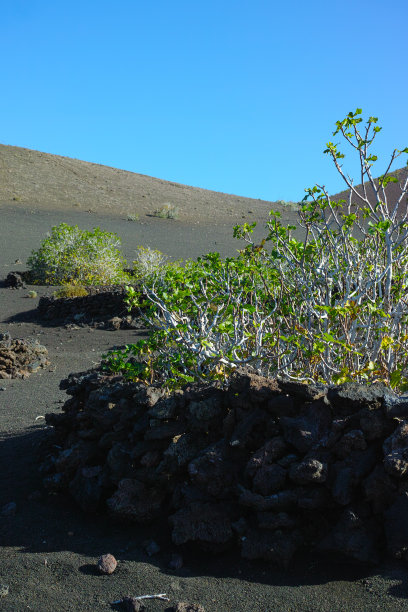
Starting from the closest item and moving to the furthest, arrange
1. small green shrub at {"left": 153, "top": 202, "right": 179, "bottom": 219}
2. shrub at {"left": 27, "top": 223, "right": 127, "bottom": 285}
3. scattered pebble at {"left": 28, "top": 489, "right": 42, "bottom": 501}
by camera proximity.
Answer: scattered pebble at {"left": 28, "top": 489, "right": 42, "bottom": 501} → shrub at {"left": 27, "top": 223, "right": 127, "bottom": 285} → small green shrub at {"left": 153, "top": 202, "right": 179, "bottom": 219}

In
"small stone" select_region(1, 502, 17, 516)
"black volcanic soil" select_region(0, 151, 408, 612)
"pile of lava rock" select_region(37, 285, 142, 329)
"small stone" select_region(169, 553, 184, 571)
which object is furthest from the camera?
"pile of lava rock" select_region(37, 285, 142, 329)

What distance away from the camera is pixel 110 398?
491 cm

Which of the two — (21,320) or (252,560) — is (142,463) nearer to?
(252,560)

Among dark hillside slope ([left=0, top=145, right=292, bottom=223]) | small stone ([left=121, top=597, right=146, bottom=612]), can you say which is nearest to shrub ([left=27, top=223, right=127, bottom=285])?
small stone ([left=121, top=597, right=146, bottom=612])

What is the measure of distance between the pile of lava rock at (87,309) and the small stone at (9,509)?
947cm

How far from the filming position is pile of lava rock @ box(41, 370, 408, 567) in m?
3.51

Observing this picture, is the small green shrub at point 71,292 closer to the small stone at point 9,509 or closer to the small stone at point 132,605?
A: the small stone at point 9,509

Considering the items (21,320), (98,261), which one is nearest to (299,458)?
(21,320)

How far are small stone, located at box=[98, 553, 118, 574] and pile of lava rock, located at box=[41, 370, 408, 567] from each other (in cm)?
40

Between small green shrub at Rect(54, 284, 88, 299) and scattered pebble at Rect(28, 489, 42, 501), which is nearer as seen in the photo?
scattered pebble at Rect(28, 489, 42, 501)

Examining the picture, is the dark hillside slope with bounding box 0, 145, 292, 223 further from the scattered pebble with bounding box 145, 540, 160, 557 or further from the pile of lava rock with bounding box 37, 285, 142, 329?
the scattered pebble with bounding box 145, 540, 160, 557

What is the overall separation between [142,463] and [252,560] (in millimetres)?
1042

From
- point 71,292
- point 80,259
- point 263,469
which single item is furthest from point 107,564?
point 80,259

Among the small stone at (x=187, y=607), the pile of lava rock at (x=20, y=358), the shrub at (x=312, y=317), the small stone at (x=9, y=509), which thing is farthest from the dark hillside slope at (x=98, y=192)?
the small stone at (x=187, y=607)
